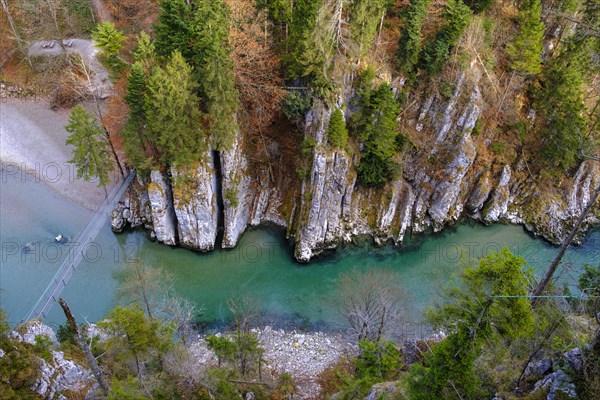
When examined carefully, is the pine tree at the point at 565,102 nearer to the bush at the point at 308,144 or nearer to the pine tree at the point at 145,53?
the bush at the point at 308,144

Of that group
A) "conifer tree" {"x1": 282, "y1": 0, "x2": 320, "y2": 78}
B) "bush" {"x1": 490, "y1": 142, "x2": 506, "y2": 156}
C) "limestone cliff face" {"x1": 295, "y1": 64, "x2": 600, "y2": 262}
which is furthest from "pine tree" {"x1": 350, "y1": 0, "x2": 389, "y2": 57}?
"bush" {"x1": 490, "y1": 142, "x2": 506, "y2": 156}

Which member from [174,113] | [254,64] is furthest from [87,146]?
[254,64]

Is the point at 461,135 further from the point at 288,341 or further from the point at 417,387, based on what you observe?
the point at 417,387

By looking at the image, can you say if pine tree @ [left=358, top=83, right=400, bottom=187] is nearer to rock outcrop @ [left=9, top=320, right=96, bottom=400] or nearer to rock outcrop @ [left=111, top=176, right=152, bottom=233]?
rock outcrop @ [left=111, top=176, right=152, bottom=233]

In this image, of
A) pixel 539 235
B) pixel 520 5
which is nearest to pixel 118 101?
pixel 520 5

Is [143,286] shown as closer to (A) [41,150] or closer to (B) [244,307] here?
(B) [244,307]

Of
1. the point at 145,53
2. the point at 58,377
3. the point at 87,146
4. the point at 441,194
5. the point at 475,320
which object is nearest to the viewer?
the point at 475,320
